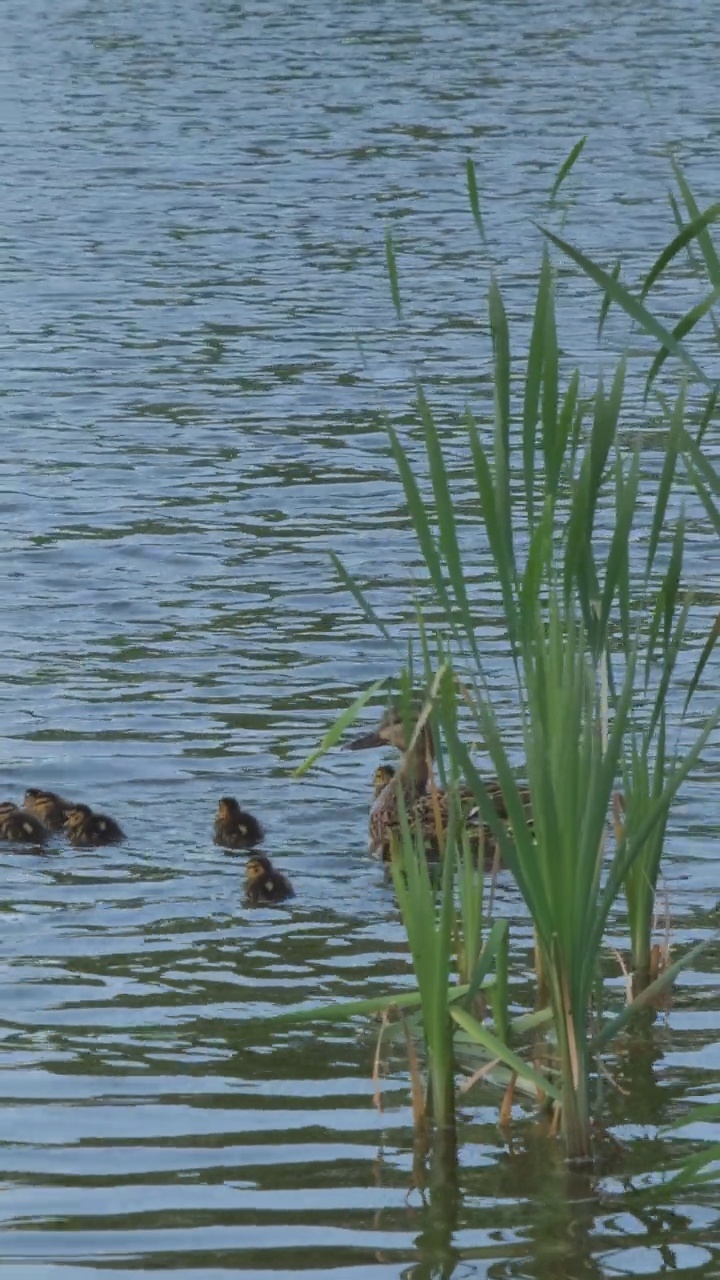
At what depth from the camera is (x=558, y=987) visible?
418cm

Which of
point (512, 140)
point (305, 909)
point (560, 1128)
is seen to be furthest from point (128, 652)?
point (512, 140)

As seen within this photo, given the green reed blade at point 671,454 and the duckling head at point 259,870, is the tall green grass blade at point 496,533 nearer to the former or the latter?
the green reed blade at point 671,454

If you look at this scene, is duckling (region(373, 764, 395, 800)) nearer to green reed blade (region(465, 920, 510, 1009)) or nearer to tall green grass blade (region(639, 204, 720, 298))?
green reed blade (region(465, 920, 510, 1009))

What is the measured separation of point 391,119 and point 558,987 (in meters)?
18.7

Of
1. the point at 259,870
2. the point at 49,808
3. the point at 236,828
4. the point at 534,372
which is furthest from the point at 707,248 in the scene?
the point at 49,808

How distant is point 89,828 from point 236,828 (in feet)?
1.26

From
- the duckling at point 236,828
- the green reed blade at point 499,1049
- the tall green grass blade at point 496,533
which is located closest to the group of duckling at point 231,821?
the duckling at point 236,828

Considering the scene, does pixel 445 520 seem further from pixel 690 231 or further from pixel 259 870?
pixel 259 870

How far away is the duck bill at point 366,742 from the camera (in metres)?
7.34

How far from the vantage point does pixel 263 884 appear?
5.91m

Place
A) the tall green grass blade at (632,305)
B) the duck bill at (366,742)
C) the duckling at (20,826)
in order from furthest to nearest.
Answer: the duck bill at (366,742) < the duckling at (20,826) < the tall green grass blade at (632,305)

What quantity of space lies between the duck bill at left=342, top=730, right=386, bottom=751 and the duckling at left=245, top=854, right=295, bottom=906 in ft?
4.59

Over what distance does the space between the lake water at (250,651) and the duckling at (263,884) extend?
0.07m

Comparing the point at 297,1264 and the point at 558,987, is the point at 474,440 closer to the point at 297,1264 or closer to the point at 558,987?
the point at 558,987
